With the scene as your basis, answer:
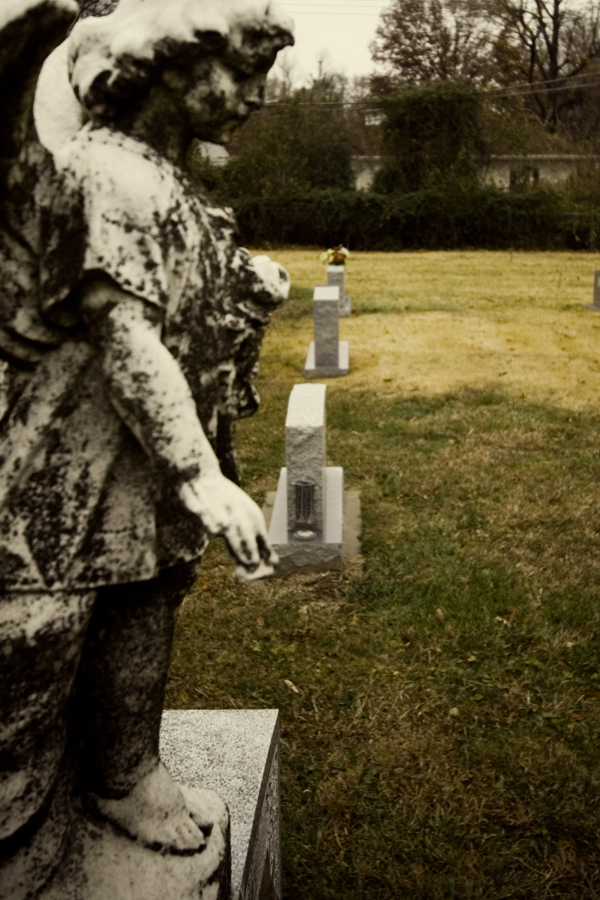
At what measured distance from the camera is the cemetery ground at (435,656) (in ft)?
11.6

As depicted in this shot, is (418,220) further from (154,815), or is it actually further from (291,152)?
(154,815)

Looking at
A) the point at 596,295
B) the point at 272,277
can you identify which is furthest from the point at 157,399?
the point at 596,295

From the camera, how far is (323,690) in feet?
14.9

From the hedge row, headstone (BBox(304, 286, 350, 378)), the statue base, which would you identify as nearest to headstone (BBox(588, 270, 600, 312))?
headstone (BBox(304, 286, 350, 378))

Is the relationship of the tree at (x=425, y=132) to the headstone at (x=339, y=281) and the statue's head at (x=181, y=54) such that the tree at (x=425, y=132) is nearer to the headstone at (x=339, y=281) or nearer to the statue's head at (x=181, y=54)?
the headstone at (x=339, y=281)

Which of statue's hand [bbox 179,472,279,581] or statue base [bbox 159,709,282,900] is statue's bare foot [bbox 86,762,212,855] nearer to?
statue base [bbox 159,709,282,900]

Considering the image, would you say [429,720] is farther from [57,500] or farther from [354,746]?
[57,500]

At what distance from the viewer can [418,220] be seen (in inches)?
1046

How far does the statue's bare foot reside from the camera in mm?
1993

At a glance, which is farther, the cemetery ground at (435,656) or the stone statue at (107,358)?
the cemetery ground at (435,656)

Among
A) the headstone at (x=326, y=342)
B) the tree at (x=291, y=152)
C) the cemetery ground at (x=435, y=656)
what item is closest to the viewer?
the cemetery ground at (x=435, y=656)

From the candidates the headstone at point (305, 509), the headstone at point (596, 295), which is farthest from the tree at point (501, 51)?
the headstone at point (305, 509)

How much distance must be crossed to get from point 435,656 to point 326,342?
6.98 m

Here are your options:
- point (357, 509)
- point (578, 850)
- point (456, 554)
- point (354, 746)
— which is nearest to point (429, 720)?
point (354, 746)
